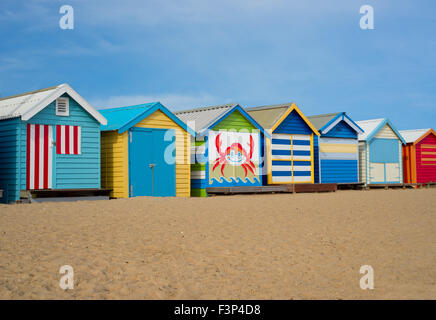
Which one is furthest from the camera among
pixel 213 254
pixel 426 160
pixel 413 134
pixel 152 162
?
pixel 413 134

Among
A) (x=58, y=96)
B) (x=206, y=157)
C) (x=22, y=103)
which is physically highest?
(x=58, y=96)

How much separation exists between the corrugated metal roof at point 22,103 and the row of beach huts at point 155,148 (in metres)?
0.07

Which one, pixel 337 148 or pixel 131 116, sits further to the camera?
pixel 337 148

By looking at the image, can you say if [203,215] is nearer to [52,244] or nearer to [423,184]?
[52,244]

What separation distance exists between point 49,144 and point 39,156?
19.3 inches

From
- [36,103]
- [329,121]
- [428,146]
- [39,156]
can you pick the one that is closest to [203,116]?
[36,103]

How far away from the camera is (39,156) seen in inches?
630

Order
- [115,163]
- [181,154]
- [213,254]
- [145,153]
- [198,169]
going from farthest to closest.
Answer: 1. [198,169]
2. [181,154]
3. [145,153]
4. [115,163]
5. [213,254]

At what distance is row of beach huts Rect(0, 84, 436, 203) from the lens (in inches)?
631

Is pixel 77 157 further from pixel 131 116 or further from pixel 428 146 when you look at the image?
pixel 428 146

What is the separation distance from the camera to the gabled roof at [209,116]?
20047mm

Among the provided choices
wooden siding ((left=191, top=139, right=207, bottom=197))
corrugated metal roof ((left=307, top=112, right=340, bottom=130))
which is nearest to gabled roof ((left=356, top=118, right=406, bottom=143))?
corrugated metal roof ((left=307, top=112, right=340, bottom=130))

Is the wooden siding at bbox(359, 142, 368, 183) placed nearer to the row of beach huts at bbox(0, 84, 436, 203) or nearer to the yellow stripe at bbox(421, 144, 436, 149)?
the row of beach huts at bbox(0, 84, 436, 203)
